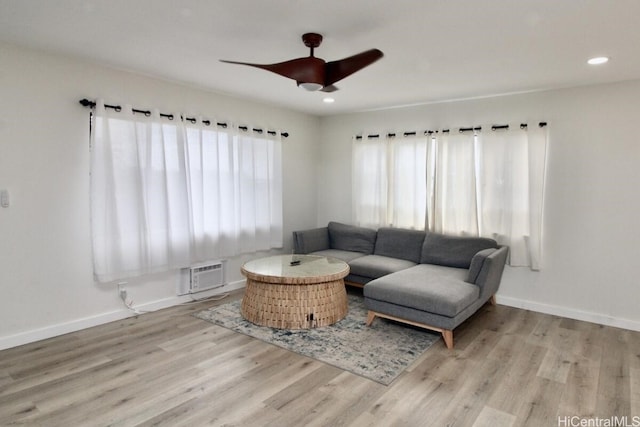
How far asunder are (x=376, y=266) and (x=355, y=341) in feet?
4.11

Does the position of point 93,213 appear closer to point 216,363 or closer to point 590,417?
point 216,363

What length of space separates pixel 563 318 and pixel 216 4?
4.22 m

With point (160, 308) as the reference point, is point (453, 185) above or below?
above

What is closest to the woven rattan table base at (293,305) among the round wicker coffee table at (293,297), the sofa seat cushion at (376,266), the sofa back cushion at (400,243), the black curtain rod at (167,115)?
the round wicker coffee table at (293,297)

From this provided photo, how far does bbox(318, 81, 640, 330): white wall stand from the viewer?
3.56m

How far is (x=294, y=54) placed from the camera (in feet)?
9.70

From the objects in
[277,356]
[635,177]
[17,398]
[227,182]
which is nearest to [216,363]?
[277,356]

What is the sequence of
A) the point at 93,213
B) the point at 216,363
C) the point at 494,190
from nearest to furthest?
the point at 216,363 < the point at 93,213 < the point at 494,190

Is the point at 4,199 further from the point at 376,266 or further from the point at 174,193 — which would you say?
the point at 376,266

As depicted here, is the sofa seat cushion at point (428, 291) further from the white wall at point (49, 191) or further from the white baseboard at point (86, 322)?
the white wall at point (49, 191)

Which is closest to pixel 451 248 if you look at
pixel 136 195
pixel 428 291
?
pixel 428 291

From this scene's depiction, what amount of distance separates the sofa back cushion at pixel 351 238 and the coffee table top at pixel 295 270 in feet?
3.20

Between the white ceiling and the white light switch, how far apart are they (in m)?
1.15

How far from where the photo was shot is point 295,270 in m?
3.66
